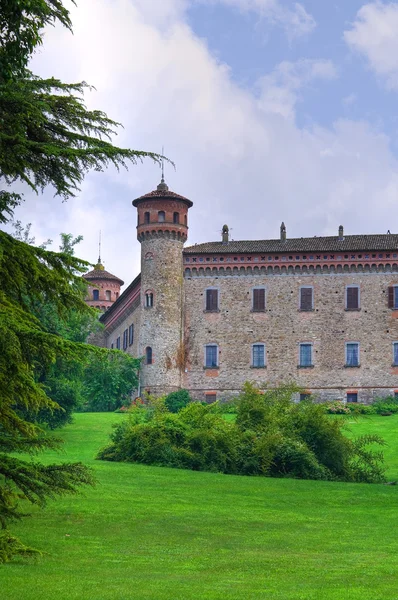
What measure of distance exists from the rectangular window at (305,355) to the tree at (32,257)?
4455 cm

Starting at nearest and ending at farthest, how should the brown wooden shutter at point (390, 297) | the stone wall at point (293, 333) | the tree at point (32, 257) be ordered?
1. the tree at point (32, 257)
2. the stone wall at point (293, 333)
3. the brown wooden shutter at point (390, 297)

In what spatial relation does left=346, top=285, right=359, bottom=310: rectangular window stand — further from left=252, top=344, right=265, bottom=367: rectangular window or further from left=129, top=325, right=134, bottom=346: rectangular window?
left=129, top=325, right=134, bottom=346: rectangular window

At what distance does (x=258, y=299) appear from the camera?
60.7 metres

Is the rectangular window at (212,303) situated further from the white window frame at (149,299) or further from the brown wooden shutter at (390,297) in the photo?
the brown wooden shutter at (390,297)

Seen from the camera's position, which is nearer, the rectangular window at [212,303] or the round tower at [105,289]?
the rectangular window at [212,303]

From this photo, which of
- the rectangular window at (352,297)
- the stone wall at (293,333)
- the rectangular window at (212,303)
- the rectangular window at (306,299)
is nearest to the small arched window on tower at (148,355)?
the stone wall at (293,333)

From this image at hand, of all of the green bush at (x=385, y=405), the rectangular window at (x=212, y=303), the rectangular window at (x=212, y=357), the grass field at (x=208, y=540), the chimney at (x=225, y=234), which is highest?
the chimney at (x=225, y=234)

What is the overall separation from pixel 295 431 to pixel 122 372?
30.6m

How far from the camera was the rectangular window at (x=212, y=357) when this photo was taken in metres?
60.5

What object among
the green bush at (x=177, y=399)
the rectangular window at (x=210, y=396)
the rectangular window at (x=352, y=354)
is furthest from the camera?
the rectangular window at (x=210, y=396)

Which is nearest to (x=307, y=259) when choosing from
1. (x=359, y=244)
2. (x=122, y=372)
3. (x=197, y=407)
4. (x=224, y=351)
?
(x=359, y=244)

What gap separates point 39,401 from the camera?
538 inches

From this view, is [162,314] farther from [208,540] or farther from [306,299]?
[208,540]

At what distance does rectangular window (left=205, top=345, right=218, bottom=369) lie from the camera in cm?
6047
